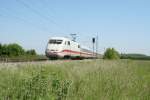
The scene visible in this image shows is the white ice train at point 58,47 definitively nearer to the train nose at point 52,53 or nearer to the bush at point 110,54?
the train nose at point 52,53

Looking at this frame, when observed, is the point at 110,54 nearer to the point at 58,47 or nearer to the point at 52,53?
the point at 52,53

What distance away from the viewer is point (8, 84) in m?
7.31

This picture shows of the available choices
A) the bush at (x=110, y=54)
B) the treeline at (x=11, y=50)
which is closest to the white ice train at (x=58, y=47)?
the treeline at (x=11, y=50)

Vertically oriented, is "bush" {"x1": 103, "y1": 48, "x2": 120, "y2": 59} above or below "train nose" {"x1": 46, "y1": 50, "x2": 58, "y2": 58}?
above

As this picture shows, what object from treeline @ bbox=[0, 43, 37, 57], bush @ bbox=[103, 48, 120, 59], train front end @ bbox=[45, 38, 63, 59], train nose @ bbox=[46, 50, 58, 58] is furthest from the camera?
bush @ bbox=[103, 48, 120, 59]

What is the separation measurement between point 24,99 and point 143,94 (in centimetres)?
303

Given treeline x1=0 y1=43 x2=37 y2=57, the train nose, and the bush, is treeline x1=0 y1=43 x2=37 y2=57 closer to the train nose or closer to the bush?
the bush

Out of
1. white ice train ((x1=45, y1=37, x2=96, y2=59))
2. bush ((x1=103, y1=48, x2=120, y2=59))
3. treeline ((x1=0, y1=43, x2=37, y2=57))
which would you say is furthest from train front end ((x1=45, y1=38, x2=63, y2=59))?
bush ((x1=103, y1=48, x2=120, y2=59))

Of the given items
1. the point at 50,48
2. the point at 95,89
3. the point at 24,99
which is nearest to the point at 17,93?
the point at 24,99

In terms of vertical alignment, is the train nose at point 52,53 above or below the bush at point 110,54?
below

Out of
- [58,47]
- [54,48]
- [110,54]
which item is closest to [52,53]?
[54,48]

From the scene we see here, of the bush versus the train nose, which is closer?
the train nose

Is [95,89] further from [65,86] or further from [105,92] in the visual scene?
[65,86]

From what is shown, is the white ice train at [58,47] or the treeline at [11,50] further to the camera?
the treeline at [11,50]
